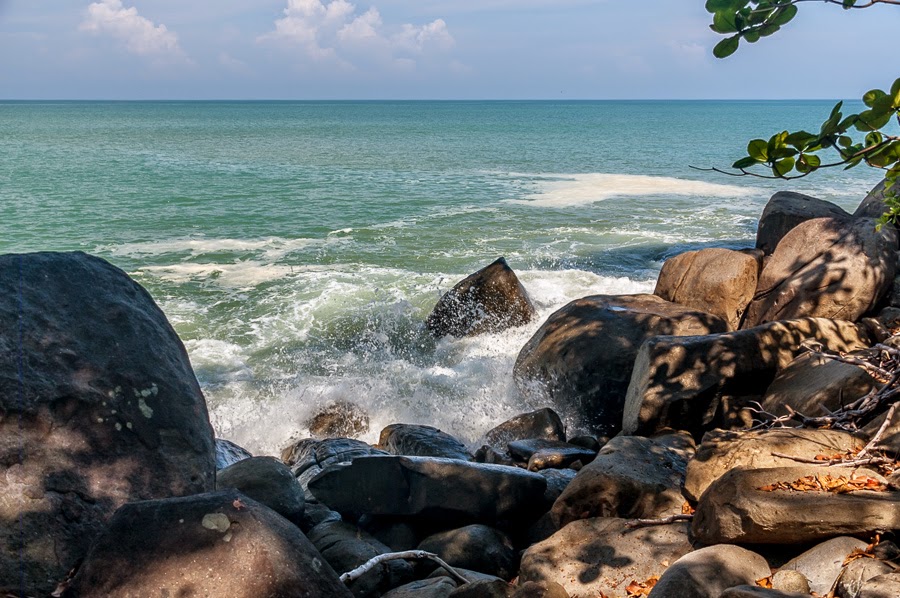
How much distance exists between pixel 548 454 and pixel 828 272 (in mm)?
4252

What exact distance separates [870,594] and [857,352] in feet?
10.8

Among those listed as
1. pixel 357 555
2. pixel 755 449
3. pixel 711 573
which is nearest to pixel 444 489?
pixel 357 555

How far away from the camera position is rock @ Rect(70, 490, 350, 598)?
322cm

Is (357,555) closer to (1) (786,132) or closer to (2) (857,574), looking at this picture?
(2) (857,574)

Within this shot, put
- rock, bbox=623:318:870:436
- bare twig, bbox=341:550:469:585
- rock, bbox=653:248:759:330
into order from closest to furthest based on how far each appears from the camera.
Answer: bare twig, bbox=341:550:469:585 < rock, bbox=623:318:870:436 < rock, bbox=653:248:759:330

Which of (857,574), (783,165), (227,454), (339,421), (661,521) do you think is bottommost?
(339,421)

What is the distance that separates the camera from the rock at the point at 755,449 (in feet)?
16.1

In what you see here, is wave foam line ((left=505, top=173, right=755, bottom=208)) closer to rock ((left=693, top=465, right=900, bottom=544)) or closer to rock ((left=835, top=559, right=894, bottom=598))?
rock ((left=693, top=465, right=900, bottom=544))

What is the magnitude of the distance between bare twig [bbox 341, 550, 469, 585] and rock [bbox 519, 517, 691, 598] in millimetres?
531

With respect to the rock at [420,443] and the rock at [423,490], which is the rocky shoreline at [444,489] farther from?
the rock at [420,443]

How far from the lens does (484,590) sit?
13.8ft

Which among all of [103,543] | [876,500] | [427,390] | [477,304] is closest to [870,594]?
[876,500]

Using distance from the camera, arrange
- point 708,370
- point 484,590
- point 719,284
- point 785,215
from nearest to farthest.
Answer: point 484,590
point 708,370
point 719,284
point 785,215

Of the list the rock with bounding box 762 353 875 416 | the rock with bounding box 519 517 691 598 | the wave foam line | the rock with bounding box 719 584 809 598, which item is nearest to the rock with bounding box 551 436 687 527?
the rock with bounding box 519 517 691 598
